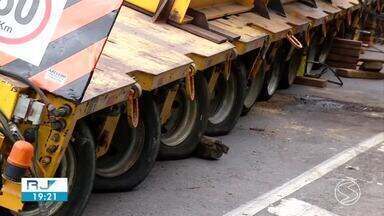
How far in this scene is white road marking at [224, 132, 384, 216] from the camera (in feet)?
18.5

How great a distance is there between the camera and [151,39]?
605 centimetres

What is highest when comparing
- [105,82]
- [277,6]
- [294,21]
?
[277,6]

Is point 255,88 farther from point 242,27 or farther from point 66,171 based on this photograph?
point 66,171

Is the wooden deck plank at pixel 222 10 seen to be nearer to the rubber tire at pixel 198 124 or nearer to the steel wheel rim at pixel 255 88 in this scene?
the steel wheel rim at pixel 255 88

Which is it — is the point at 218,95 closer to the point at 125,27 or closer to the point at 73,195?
the point at 125,27

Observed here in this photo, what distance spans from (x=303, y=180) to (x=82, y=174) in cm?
275

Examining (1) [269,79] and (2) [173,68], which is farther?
(1) [269,79]

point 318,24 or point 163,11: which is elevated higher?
point 318,24

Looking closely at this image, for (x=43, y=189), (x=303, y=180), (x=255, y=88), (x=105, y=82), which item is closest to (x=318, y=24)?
(x=255, y=88)

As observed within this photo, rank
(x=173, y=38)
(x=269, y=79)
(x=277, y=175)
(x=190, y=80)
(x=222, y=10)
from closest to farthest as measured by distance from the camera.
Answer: (x=190, y=80) < (x=173, y=38) < (x=277, y=175) < (x=222, y=10) < (x=269, y=79)

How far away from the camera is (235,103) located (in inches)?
320

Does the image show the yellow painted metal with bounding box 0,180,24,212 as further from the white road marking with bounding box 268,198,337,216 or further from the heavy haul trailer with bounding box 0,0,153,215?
the white road marking with bounding box 268,198,337,216

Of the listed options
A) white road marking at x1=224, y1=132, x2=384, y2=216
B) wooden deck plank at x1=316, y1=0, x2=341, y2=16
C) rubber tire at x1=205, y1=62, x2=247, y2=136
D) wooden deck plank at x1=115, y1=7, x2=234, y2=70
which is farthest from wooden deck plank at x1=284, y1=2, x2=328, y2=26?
wooden deck plank at x1=115, y1=7, x2=234, y2=70

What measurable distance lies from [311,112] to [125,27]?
16.0 ft
